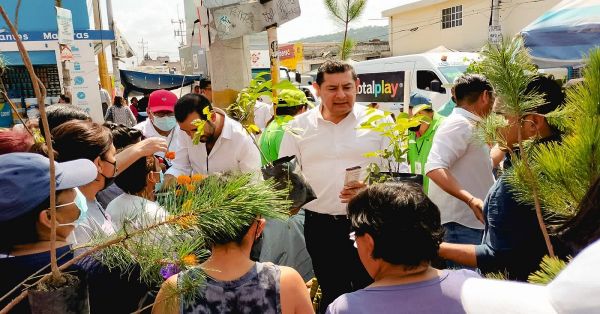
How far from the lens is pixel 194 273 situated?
980mm

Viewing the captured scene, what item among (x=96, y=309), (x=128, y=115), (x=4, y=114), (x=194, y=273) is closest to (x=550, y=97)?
(x=194, y=273)

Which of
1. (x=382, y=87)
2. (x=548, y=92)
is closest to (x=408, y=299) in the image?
(x=548, y=92)

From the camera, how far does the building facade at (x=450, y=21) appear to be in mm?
20969

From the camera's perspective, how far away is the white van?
32.6 feet

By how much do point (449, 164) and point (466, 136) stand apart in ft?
0.58

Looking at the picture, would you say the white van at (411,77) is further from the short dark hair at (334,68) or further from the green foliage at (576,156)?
the green foliage at (576,156)

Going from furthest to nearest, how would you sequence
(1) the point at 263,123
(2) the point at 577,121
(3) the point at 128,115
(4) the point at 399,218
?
1. (3) the point at 128,115
2. (1) the point at 263,123
3. (4) the point at 399,218
4. (2) the point at 577,121

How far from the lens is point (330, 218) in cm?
269

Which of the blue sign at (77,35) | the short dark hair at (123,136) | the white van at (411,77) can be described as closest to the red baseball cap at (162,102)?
the short dark hair at (123,136)

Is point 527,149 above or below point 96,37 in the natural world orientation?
below

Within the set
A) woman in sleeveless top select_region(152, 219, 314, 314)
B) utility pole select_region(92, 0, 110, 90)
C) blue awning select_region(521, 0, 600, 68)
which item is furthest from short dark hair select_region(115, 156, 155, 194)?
utility pole select_region(92, 0, 110, 90)

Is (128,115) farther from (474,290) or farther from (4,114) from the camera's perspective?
(474,290)

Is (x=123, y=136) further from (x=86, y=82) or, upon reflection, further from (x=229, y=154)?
(x=86, y=82)

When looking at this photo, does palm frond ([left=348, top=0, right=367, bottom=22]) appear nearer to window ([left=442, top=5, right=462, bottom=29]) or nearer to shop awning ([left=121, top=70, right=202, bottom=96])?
shop awning ([left=121, top=70, right=202, bottom=96])
